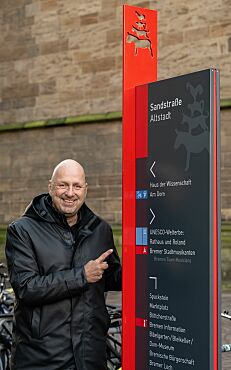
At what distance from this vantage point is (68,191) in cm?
346

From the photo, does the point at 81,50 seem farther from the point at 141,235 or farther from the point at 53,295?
the point at 141,235

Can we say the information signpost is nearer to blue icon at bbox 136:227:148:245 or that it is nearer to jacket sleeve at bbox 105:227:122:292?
blue icon at bbox 136:227:148:245

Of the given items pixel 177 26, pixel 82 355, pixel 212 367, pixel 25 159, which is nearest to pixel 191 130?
pixel 212 367

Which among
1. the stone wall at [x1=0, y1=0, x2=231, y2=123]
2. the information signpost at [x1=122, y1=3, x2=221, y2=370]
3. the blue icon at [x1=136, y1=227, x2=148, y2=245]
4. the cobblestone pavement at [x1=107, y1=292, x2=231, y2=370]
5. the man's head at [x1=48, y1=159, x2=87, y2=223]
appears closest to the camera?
the information signpost at [x1=122, y1=3, x2=221, y2=370]

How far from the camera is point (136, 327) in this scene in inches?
127

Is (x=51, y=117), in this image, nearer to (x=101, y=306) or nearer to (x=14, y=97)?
(x=14, y=97)

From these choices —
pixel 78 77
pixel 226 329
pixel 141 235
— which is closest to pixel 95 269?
pixel 141 235

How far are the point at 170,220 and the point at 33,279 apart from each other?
2.21 feet

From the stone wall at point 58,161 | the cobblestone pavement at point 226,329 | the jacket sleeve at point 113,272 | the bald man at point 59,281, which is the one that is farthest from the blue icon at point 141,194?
Answer: the stone wall at point 58,161

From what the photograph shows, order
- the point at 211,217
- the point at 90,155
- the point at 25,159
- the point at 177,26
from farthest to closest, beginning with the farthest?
1. the point at 25,159
2. the point at 90,155
3. the point at 177,26
4. the point at 211,217

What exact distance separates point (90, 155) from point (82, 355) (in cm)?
1285

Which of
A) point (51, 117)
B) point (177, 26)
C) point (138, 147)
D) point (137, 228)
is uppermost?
point (177, 26)

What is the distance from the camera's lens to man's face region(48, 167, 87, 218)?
3.46 meters

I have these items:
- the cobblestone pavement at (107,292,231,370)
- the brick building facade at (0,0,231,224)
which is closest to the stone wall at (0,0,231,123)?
the brick building facade at (0,0,231,224)
